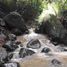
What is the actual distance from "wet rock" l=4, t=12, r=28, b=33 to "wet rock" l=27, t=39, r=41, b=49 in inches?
91.3

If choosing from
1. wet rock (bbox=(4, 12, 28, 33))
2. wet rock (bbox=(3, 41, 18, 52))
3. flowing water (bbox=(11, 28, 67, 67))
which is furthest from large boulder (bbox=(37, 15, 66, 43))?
wet rock (bbox=(3, 41, 18, 52))

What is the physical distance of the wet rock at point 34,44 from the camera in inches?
566

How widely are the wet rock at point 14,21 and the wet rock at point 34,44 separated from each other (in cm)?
232

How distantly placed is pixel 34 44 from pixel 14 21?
309cm

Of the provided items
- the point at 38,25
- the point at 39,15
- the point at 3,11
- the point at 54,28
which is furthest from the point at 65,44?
the point at 3,11

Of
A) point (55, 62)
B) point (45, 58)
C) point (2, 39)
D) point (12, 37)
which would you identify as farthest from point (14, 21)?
point (55, 62)

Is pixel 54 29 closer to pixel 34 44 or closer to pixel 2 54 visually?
pixel 34 44

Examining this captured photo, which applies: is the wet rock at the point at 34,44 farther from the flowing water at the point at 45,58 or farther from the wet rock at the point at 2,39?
the wet rock at the point at 2,39

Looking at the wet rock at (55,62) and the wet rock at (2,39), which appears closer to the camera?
the wet rock at (55,62)

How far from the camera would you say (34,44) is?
14555 mm

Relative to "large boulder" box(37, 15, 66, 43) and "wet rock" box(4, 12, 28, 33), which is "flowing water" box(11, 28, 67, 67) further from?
"wet rock" box(4, 12, 28, 33)

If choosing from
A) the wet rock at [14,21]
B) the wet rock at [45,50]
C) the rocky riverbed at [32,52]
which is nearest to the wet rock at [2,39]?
the rocky riverbed at [32,52]

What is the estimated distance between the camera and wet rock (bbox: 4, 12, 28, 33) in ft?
55.0

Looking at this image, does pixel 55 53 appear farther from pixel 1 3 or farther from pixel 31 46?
pixel 1 3
